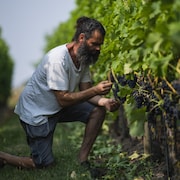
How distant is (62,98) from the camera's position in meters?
5.12

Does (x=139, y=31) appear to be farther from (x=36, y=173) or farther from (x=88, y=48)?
(x=36, y=173)

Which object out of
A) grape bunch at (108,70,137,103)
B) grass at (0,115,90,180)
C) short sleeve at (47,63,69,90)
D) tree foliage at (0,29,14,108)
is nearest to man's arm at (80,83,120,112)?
grape bunch at (108,70,137,103)

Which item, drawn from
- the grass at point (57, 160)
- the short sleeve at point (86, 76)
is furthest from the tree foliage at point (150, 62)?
the grass at point (57, 160)

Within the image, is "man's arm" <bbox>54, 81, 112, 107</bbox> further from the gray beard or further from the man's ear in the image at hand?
the man's ear

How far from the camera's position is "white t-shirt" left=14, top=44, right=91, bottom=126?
16.8 feet

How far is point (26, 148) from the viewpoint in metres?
6.83

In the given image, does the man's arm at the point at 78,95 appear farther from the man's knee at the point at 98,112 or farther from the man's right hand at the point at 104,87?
the man's knee at the point at 98,112

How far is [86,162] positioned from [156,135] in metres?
0.85

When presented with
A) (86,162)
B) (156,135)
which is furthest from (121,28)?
(86,162)

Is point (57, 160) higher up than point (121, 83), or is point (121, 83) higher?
point (121, 83)

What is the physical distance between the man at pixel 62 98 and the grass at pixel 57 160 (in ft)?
0.44

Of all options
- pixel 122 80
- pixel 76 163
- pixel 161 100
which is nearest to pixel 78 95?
pixel 122 80

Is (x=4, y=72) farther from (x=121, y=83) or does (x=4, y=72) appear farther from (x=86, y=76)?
(x=121, y=83)

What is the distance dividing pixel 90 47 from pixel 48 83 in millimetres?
578
